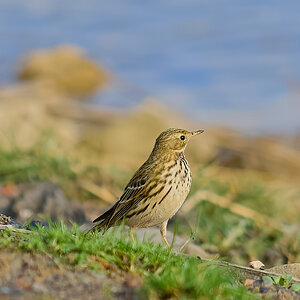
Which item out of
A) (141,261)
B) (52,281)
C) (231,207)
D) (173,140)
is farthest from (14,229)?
(231,207)

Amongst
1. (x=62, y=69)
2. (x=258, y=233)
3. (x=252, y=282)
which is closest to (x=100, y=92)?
(x=62, y=69)

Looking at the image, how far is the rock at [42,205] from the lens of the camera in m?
9.65

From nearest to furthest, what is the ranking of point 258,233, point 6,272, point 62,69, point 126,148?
point 6,272 < point 258,233 < point 126,148 < point 62,69

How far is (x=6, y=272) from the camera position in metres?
4.82

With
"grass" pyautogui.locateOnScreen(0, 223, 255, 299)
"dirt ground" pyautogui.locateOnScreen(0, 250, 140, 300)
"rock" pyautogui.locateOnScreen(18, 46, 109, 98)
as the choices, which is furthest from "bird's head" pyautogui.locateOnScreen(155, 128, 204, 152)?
"rock" pyautogui.locateOnScreen(18, 46, 109, 98)

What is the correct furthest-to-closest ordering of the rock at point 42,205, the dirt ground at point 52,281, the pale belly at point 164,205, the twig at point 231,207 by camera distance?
1. the twig at point 231,207
2. the rock at point 42,205
3. the pale belly at point 164,205
4. the dirt ground at point 52,281

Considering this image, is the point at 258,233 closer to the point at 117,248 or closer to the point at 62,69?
the point at 117,248

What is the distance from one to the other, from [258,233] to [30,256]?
211 inches

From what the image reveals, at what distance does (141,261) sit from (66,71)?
24.9 meters

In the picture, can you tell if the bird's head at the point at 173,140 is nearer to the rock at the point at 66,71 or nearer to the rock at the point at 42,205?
the rock at the point at 42,205

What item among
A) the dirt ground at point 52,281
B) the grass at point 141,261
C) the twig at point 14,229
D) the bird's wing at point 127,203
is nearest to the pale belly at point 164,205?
the bird's wing at point 127,203

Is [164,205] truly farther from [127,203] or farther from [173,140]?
[173,140]

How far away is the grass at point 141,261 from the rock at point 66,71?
2298 cm

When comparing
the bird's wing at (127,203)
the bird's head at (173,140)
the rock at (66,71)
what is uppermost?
the bird's head at (173,140)
